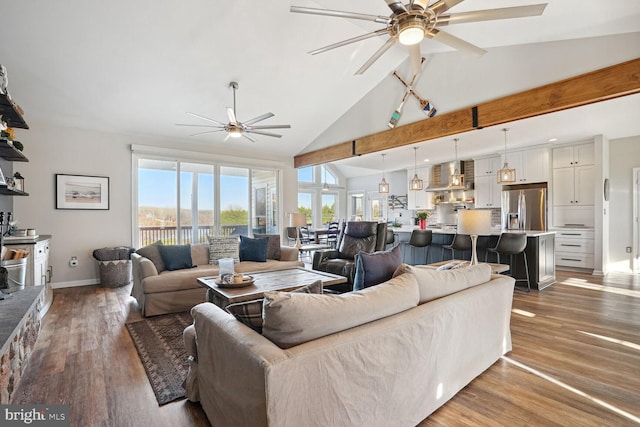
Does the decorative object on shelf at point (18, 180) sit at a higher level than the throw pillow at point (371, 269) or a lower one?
higher

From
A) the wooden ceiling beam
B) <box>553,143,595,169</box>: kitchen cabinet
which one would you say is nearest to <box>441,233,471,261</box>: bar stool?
the wooden ceiling beam

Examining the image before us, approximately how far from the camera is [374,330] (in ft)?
4.64

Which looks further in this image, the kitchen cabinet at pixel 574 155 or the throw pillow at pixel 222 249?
the kitchen cabinet at pixel 574 155

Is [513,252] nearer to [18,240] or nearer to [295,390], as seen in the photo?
[295,390]

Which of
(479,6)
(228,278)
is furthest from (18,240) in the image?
(479,6)

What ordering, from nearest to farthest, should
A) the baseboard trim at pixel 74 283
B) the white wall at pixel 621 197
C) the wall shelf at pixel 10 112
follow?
the wall shelf at pixel 10 112
the baseboard trim at pixel 74 283
the white wall at pixel 621 197

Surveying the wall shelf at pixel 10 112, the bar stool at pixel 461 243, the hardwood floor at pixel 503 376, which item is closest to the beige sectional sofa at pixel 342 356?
the hardwood floor at pixel 503 376

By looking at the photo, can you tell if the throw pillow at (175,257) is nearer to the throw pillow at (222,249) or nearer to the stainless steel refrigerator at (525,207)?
the throw pillow at (222,249)

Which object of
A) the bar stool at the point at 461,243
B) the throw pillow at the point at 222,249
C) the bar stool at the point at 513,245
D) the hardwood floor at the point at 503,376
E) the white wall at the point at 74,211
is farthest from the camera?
the bar stool at the point at 461,243

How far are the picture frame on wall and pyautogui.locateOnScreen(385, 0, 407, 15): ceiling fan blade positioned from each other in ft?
17.0

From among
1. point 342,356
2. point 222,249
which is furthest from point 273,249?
point 342,356

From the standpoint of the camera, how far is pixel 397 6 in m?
2.13

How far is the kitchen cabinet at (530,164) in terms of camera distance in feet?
20.7

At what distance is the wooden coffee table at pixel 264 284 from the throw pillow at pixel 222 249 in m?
1.12
